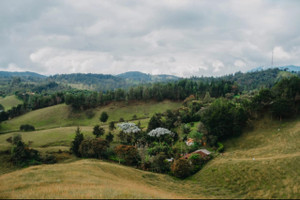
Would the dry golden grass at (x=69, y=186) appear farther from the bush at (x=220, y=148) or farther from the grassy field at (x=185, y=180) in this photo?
the bush at (x=220, y=148)

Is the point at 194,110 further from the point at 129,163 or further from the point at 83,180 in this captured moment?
the point at 83,180

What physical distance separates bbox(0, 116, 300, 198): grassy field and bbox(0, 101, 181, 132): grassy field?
65379 mm

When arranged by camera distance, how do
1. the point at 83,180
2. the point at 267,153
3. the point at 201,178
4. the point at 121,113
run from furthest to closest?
1. the point at 121,113
2. the point at 267,153
3. the point at 201,178
4. the point at 83,180

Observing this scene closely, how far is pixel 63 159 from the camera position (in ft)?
153

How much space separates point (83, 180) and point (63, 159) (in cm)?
2740

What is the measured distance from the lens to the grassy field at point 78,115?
3767 inches

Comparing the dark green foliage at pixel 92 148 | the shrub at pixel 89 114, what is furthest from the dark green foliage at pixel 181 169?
the shrub at pixel 89 114

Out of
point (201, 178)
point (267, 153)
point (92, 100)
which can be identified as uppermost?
point (92, 100)

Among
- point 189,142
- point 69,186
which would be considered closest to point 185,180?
point 189,142

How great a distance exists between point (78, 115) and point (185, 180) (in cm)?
8593

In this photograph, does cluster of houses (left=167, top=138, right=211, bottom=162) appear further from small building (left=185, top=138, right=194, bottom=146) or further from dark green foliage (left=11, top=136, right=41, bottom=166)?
dark green foliage (left=11, top=136, right=41, bottom=166)

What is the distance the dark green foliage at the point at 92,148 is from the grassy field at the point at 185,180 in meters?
12.4

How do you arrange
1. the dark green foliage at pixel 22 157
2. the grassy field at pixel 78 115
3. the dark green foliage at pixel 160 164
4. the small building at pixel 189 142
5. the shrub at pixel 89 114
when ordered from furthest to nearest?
the shrub at pixel 89 114, the grassy field at pixel 78 115, the small building at pixel 189 142, the dark green foliage at pixel 22 157, the dark green foliage at pixel 160 164

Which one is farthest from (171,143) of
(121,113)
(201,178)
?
(121,113)
